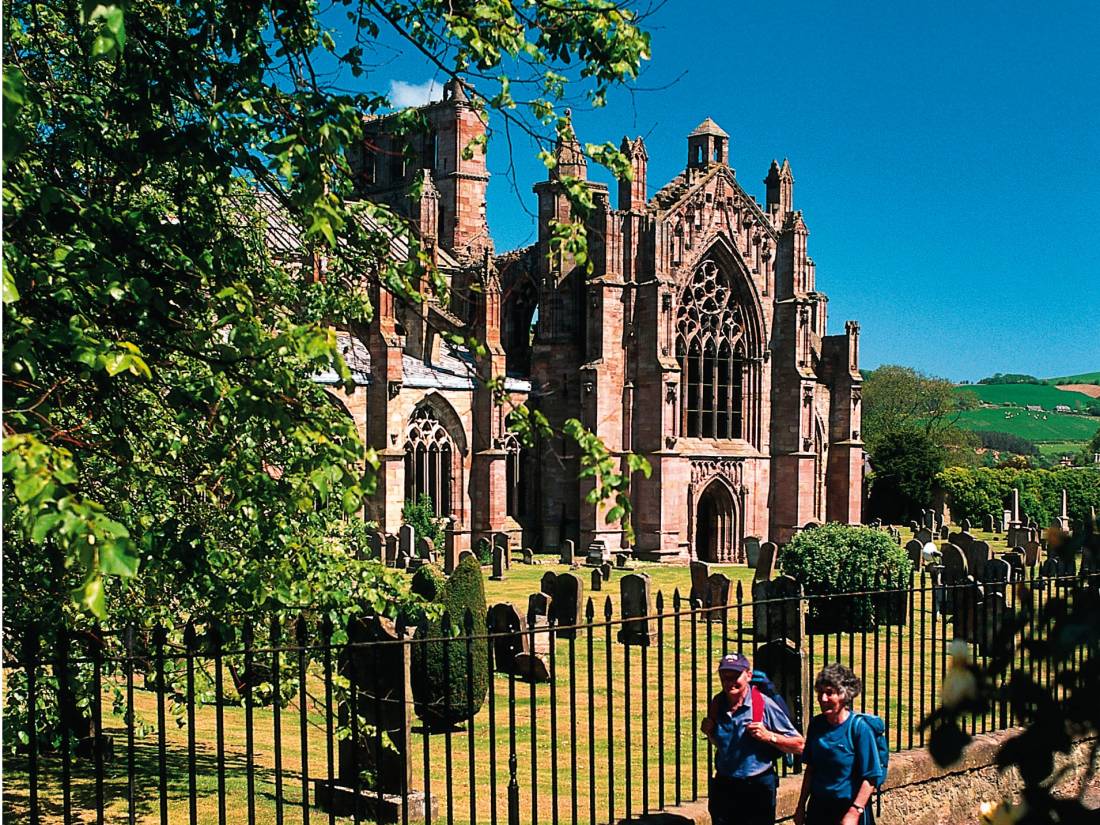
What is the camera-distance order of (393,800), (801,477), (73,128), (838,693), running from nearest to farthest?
(73,128) < (838,693) < (393,800) < (801,477)

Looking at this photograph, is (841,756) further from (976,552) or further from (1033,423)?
A: (1033,423)

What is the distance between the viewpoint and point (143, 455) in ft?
23.2

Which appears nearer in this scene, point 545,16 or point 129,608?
point 545,16

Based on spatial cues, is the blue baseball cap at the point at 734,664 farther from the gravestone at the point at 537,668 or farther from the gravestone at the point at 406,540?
the gravestone at the point at 406,540

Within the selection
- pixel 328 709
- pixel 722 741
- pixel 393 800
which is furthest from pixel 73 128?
pixel 393 800

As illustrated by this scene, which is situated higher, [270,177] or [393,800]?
[270,177]

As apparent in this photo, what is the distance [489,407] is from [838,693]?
101 feet

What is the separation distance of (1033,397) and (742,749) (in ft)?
662

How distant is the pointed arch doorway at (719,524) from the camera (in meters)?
40.0

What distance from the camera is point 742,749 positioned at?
7.17 meters

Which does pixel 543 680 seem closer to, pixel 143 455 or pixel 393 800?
pixel 393 800

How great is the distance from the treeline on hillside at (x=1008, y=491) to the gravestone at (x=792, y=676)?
50.4 metres

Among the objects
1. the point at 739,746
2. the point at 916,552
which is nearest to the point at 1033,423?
the point at 916,552

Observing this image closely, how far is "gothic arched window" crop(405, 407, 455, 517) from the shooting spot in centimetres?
3641
